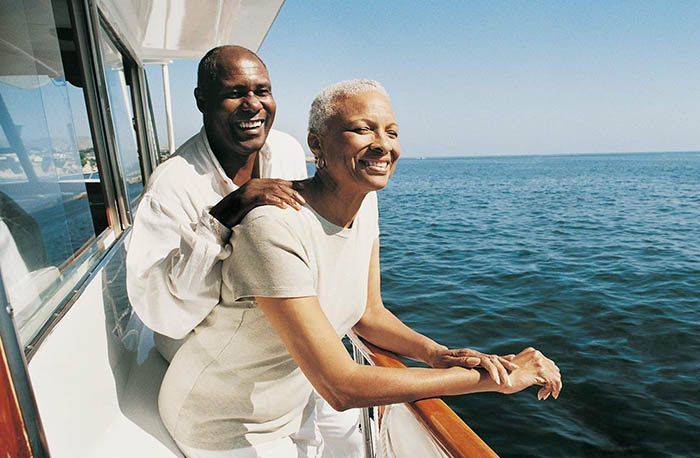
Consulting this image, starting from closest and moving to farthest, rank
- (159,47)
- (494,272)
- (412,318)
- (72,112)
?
(72,112)
(159,47)
(412,318)
(494,272)

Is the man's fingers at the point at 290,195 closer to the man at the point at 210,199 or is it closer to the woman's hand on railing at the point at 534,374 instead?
the man at the point at 210,199

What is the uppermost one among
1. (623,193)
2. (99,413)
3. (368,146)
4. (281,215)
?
(368,146)

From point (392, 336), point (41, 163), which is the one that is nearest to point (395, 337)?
point (392, 336)

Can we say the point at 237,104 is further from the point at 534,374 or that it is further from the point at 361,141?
the point at 534,374

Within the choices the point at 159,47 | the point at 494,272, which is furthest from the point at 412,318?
the point at 159,47

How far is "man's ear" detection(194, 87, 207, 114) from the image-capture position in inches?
79.7

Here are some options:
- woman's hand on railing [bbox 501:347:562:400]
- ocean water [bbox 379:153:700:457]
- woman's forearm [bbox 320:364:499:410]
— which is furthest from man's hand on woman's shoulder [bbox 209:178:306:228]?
ocean water [bbox 379:153:700:457]

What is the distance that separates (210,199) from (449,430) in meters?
1.21

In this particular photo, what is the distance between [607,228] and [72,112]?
18327mm

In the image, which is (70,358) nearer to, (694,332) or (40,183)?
(40,183)

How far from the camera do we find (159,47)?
17.9ft

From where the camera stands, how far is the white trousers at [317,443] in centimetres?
149

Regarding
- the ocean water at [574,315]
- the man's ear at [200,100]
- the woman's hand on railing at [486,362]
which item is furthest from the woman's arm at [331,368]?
the ocean water at [574,315]

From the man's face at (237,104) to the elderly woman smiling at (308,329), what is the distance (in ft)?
2.31
